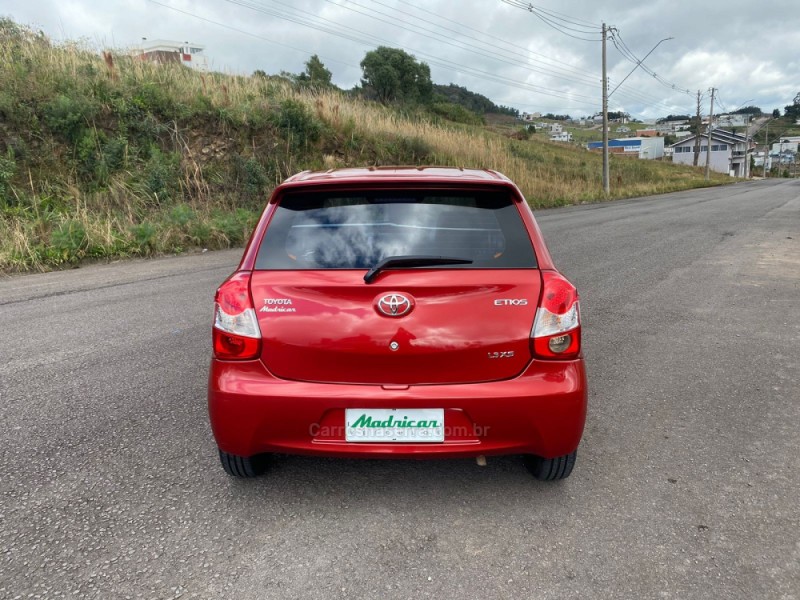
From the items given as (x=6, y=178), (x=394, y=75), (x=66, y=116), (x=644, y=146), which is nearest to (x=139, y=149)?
(x=66, y=116)

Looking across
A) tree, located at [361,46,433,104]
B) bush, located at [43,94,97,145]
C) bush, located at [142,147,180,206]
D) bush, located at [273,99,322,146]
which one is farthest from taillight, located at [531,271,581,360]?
tree, located at [361,46,433,104]

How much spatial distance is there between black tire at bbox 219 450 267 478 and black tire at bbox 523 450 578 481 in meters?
1.36

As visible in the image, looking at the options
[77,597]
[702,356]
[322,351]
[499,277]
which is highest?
[499,277]

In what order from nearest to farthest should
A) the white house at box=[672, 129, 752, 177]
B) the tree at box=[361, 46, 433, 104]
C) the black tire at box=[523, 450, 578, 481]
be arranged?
the black tire at box=[523, 450, 578, 481] < the tree at box=[361, 46, 433, 104] < the white house at box=[672, 129, 752, 177]

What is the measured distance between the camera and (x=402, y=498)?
2.65 m

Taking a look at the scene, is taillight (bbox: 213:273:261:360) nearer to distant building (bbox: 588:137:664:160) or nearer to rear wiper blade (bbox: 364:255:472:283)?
rear wiper blade (bbox: 364:255:472:283)

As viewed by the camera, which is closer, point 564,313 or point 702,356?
point 564,313

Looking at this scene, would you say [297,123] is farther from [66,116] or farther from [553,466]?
[553,466]

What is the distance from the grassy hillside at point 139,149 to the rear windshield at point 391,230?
316 inches

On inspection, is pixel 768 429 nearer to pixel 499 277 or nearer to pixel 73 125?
pixel 499 277

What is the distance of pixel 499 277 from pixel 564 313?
1.10 ft

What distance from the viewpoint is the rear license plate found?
2357 millimetres

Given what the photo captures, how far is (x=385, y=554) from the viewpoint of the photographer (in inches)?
88.4

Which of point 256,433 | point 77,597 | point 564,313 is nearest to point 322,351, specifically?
point 256,433
